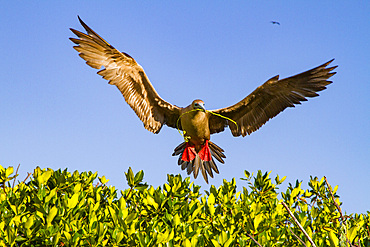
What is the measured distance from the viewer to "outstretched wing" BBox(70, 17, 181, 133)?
5.89 meters

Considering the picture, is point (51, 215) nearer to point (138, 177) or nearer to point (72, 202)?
point (72, 202)

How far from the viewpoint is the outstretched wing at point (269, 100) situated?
5.91m

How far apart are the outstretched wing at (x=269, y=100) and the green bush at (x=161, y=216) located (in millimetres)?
2363

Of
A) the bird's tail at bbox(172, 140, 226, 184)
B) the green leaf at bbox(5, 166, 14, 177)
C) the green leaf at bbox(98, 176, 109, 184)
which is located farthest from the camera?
the bird's tail at bbox(172, 140, 226, 184)

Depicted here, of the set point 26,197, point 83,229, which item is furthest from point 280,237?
point 26,197

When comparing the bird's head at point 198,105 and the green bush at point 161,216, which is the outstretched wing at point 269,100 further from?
the green bush at point 161,216

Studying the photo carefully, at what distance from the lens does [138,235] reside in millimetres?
2406

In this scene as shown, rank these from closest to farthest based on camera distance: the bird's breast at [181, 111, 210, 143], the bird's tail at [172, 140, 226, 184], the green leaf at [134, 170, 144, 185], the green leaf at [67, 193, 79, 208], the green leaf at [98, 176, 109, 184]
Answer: the green leaf at [67, 193, 79, 208] < the green leaf at [134, 170, 144, 185] < the green leaf at [98, 176, 109, 184] < the bird's breast at [181, 111, 210, 143] < the bird's tail at [172, 140, 226, 184]

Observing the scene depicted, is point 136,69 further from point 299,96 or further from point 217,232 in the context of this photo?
point 217,232

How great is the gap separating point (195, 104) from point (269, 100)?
1341mm

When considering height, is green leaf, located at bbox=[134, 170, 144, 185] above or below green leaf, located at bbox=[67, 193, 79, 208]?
above

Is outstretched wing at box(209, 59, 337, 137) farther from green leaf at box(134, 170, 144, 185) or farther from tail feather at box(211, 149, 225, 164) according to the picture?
green leaf at box(134, 170, 144, 185)

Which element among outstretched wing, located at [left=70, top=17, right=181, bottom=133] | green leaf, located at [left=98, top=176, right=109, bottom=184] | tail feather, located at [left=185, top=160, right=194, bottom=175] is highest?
outstretched wing, located at [left=70, top=17, right=181, bottom=133]

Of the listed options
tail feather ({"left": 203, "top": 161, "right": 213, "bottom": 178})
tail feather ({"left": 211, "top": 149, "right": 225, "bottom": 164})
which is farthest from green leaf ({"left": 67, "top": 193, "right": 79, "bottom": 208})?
tail feather ({"left": 211, "top": 149, "right": 225, "bottom": 164})
